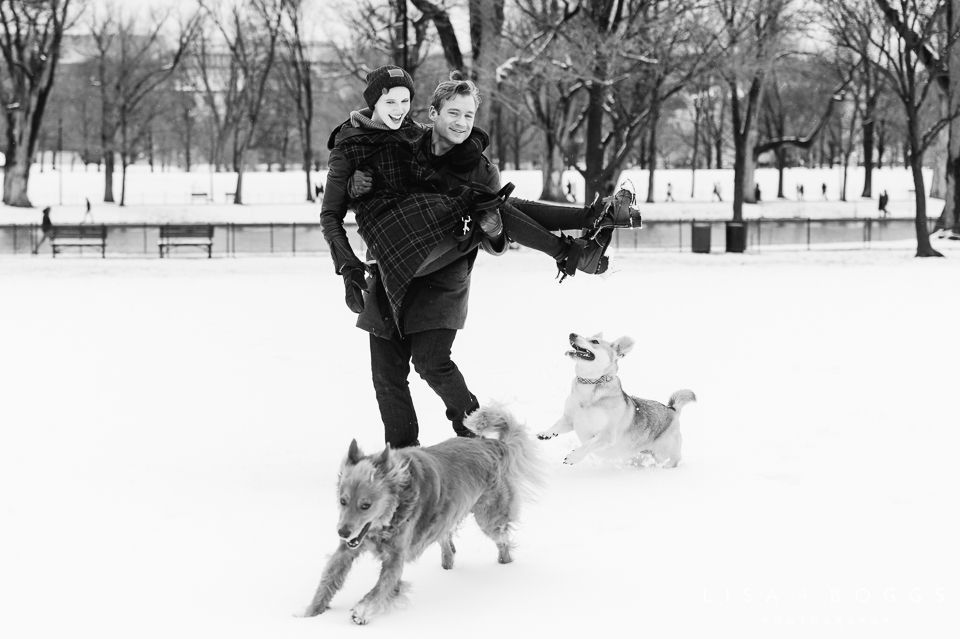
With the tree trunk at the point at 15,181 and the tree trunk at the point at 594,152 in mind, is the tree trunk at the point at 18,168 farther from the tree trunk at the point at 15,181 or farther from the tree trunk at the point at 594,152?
the tree trunk at the point at 594,152

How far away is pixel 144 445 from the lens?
644 centimetres

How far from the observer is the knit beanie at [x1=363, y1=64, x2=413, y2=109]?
482 cm

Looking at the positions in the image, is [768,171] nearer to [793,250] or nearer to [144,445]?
[793,250]

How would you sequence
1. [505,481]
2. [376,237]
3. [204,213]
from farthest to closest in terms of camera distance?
[204,213] < [376,237] < [505,481]

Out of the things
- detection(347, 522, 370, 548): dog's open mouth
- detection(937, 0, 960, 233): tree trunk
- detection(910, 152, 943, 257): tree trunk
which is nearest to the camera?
detection(347, 522, 370, 548): dog's open mouth

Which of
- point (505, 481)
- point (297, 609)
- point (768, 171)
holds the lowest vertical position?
point (297, 609)

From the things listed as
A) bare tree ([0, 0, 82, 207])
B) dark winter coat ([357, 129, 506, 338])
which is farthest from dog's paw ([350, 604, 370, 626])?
bare tree ([0, 0, 82, 207])

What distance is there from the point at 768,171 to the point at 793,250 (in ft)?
155

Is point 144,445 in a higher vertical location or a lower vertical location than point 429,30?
lower

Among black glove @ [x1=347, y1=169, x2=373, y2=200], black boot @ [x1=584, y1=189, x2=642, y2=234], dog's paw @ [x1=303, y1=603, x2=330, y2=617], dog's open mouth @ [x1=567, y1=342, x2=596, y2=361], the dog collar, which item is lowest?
dog's paw @ [x1=303, y1=603, x2=330, y2=617]

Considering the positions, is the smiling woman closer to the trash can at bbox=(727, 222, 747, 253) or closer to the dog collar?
the dog collar

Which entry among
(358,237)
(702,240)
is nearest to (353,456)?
(702,240)

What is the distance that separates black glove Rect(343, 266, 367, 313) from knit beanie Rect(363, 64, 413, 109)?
2.60ft

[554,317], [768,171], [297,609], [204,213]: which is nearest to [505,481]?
[297,609]
